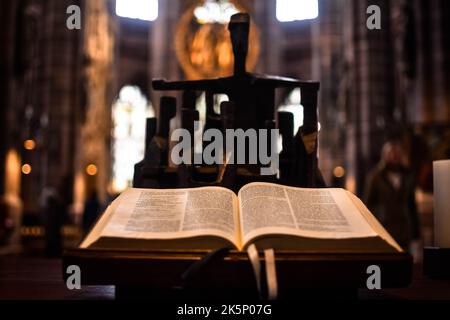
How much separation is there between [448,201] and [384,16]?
403 inches

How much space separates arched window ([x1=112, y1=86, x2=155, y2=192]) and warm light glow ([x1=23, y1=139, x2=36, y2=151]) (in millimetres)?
10433

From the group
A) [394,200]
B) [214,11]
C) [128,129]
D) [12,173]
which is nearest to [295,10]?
[214,11]

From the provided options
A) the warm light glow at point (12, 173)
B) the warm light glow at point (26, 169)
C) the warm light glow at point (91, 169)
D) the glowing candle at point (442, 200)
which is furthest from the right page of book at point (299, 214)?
the warm light glow at point (91, 169)

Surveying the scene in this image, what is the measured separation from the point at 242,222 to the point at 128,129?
23943 millimetres

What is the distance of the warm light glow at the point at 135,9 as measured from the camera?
975 inches

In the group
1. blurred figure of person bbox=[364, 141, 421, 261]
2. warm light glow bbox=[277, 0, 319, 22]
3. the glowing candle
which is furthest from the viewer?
warm light glow bbox=[277, 0, 319, 22]

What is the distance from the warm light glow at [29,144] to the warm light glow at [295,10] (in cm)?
1282

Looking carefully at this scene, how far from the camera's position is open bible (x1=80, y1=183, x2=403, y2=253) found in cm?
122

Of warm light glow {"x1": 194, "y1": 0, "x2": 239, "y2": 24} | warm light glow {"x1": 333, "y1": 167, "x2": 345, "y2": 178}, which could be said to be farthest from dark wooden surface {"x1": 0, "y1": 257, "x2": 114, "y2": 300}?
warm light glow {"x1": 194, "y1": 0, "x2": 239, "y2": 24}

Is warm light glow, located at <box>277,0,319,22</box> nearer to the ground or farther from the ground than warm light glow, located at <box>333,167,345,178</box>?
farther from the ground

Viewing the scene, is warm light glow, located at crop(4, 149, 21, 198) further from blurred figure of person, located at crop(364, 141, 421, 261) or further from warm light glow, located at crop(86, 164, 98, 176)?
warm light glow, located at crop(86, 164, 98, 176)
